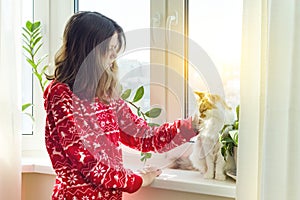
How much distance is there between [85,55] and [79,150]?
1.03ft

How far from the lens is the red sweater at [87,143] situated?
143cm

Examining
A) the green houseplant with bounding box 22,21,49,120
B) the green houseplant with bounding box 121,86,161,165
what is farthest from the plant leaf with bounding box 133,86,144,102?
the green houseplant with bounding box 22,21,49,120

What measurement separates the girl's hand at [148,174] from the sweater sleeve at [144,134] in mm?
75

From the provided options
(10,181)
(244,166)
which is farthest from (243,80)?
(10,181)

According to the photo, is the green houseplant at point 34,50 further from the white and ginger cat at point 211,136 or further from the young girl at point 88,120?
the white and ginger cat at point 211,136

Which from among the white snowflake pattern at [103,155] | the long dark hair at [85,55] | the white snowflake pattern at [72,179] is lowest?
the white snowflake pattern at [72,179]

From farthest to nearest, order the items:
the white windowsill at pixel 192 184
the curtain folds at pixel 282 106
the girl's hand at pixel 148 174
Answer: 1. the girl's hand at pixel 148 174
2. the white windowsill at pixel 192 184
3. the curtain folds at pixel 282 106

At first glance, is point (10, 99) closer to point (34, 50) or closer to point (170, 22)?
point (34, 50)

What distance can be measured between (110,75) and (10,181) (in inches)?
23.3

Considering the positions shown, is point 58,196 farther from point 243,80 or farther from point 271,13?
point 271,13

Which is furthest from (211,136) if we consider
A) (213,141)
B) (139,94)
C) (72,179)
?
(72,179)

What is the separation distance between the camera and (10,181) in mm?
1729

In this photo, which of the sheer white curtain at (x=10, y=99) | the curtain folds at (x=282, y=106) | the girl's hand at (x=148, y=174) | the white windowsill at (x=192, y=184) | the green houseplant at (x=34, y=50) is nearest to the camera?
the curtain folds at (x=282, y=106)

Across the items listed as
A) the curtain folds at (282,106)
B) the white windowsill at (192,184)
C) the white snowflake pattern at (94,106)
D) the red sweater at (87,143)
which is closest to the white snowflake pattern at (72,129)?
the red sweater at (87,143)
